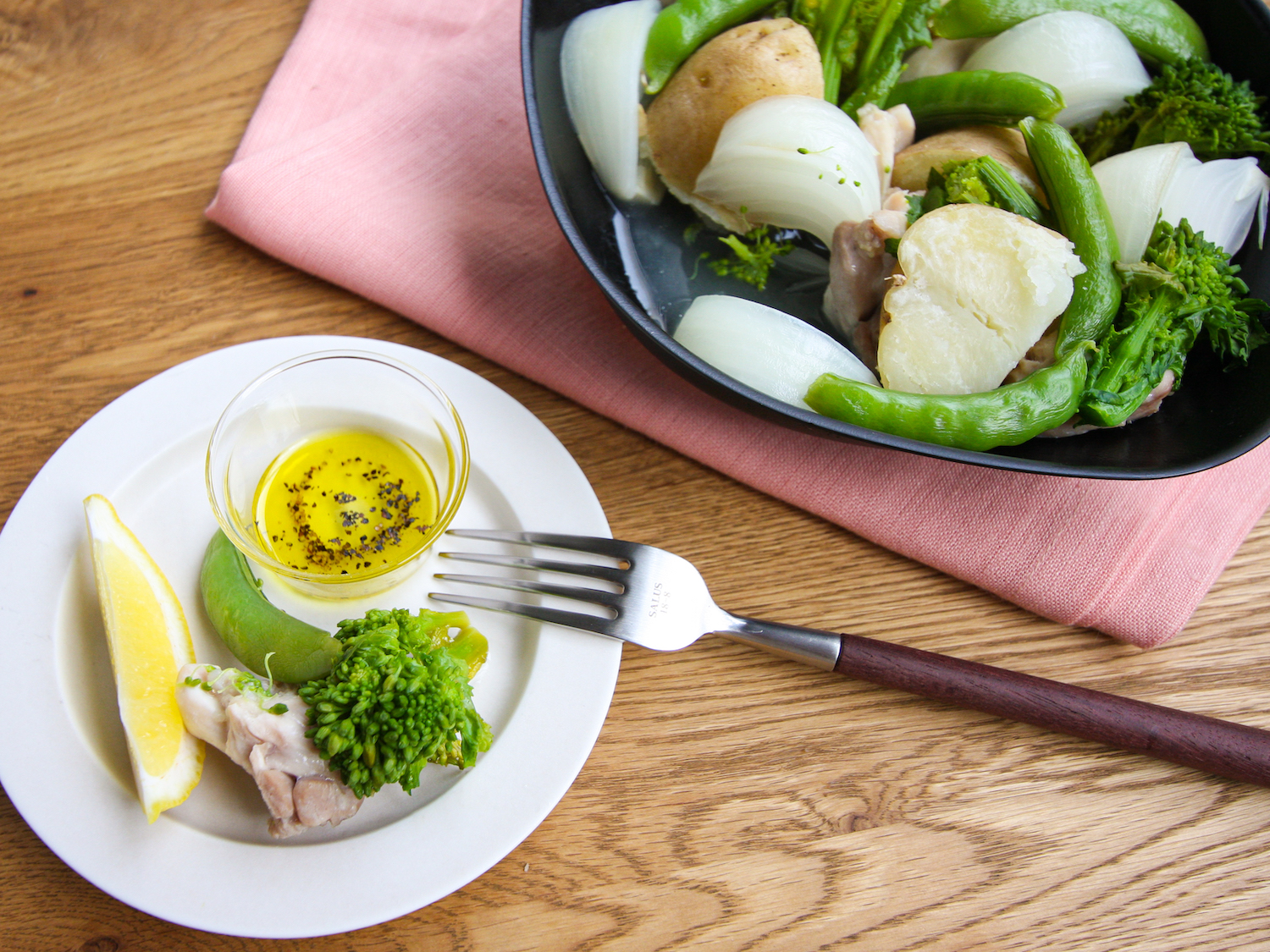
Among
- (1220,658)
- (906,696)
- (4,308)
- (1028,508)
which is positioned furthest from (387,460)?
(1220,658)

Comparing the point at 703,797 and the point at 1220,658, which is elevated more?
the point at 1220,658

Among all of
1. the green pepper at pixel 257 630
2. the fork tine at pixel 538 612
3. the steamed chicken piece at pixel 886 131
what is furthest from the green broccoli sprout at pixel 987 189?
the green pepper at pixel 257 630

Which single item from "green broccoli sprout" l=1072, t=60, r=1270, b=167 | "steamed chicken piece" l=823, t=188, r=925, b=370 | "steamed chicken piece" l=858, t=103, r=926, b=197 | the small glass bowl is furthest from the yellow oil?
"green broccoli sprout" l=1072, t=60, r=1270, b=167

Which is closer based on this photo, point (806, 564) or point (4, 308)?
point (806, 564)

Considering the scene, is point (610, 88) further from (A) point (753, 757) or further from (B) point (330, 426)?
(A) point (753, 757)

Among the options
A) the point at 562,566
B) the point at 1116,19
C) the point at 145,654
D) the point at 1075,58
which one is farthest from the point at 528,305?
the point at 1116,19

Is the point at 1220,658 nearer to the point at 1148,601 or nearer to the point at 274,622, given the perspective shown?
the point at 1148,601

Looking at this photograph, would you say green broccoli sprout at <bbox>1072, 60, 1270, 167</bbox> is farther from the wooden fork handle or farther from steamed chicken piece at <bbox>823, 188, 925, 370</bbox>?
the wooden fork handle
